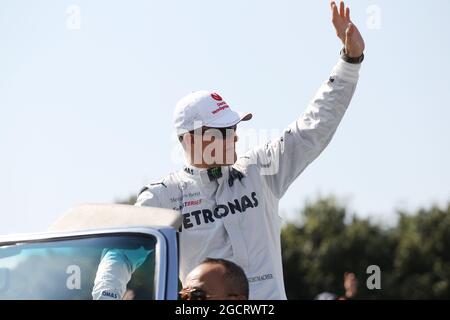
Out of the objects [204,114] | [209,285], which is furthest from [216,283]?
[204,114]

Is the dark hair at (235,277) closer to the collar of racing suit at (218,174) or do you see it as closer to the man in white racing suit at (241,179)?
the man in white racing suit at (241,179)

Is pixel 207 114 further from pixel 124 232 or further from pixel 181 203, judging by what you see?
pixel 124 232

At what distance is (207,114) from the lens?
20.6ft

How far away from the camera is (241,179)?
626 cm

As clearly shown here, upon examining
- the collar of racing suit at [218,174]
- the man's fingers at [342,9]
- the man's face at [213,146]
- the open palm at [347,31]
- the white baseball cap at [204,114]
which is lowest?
the collar of racing suit at [218,174]

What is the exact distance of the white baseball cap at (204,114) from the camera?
20.5 ft

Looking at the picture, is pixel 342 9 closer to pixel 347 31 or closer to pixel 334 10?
pixel 334 10

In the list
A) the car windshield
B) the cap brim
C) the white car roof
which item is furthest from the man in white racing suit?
the car windshield

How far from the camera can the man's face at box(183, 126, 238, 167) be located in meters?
6.20

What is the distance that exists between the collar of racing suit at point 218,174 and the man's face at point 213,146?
0.14 feet

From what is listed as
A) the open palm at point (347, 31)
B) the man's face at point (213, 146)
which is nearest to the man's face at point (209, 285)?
the man's face at point (213, 146)

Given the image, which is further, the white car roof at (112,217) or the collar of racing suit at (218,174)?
the collar of racing suit at (218,174)

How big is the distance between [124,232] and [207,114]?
4.80ft
